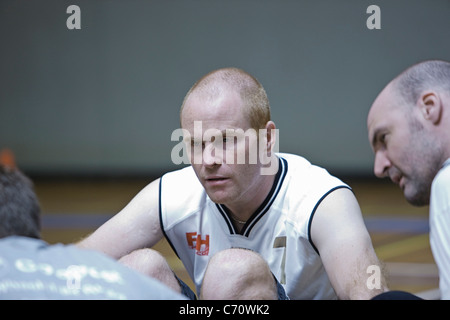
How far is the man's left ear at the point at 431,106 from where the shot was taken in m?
2.00

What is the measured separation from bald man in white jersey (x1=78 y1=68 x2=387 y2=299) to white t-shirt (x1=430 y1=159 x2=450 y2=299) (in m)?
0.39

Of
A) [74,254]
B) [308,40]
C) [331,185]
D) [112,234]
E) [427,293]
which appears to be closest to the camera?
[74,254]

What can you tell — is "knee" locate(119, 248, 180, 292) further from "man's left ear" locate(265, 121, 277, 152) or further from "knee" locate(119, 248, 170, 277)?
"man's left ear" locate(265, 121, 277, 152)

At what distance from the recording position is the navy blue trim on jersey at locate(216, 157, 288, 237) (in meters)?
2.71

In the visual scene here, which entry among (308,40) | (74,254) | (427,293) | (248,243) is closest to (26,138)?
(308,40)

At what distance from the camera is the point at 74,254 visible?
1621mm

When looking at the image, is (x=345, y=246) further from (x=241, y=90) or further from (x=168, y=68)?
(x=168, y=68)

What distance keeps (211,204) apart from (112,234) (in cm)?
46

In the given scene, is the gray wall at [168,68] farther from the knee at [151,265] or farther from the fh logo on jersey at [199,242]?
the knee at [151,265]

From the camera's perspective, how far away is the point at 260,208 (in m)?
2.71

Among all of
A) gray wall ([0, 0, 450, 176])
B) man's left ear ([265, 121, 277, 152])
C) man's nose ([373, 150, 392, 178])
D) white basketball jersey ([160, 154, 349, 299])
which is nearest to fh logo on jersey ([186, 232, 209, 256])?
white basketball jersey ([160, 154, 349, 299])

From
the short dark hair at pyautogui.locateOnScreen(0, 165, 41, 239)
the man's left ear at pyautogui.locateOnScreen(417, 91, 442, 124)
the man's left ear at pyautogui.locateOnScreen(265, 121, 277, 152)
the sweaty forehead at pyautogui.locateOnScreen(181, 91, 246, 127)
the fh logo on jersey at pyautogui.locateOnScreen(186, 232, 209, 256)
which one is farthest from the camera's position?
the fh logo on jersey at pyautogui.locateOnScreen(186, 232, 209, 256)

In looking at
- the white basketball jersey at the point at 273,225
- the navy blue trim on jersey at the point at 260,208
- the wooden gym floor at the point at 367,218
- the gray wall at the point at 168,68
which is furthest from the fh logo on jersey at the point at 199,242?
the gray wall at the point at 168,68
